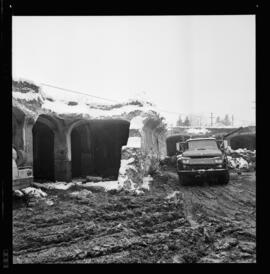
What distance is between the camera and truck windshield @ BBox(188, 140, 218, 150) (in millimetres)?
5875

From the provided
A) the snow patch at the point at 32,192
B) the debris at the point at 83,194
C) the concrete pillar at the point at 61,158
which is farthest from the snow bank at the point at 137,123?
the snow patch at the point at 32,192

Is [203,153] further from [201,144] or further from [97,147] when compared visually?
[97,147]

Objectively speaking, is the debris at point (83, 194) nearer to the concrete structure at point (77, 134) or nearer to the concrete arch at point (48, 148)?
the concrete structure at point (77, 134)

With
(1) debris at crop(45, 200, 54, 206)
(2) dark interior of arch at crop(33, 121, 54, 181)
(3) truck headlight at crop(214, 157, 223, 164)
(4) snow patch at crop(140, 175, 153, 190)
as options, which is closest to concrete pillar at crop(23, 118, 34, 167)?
(2) dark interior of arch at crop(33, 121, 54, 181)

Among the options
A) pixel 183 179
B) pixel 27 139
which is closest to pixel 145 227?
Result: pixel 183 179

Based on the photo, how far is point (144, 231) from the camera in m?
3.82

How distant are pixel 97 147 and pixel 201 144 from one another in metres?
5.06

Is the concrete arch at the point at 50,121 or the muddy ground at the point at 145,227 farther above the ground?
the concrete arch at the point at 50,121

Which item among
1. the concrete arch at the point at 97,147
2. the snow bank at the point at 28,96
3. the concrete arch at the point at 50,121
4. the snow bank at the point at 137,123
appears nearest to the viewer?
the snow bank at the point at 28,96

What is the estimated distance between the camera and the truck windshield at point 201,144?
5875mm

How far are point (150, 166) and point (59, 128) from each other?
12.0 feet

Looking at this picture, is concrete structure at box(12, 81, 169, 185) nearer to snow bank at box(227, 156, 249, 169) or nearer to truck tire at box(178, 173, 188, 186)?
truck tire at box(178, 173, 188, 186)
